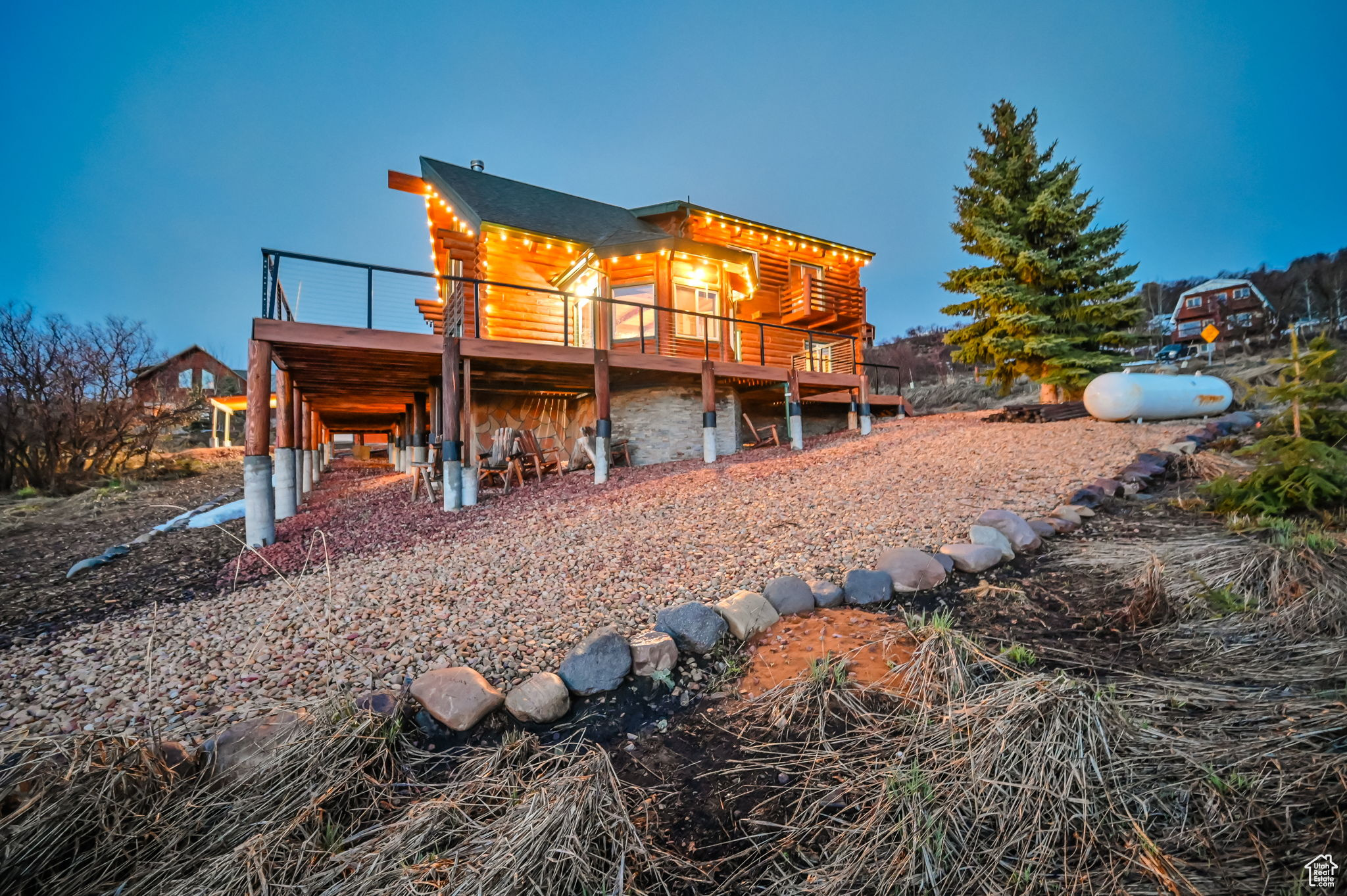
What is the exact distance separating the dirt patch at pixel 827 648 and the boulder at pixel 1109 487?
13.1 feet

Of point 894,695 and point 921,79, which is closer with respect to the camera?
point 894,695

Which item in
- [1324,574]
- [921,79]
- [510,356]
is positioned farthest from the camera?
[921,79]

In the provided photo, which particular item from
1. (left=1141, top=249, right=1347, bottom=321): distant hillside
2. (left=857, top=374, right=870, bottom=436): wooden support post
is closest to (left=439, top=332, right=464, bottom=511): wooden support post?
(left=857, top=374, right=870, bottom=436): wooden support post

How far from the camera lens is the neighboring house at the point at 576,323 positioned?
7.71 meters

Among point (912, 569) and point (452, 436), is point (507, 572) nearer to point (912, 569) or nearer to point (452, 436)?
point (912, 569)

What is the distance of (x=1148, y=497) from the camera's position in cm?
561

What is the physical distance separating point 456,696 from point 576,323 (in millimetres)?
11132

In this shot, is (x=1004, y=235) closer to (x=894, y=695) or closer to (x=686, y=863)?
(x=894, y=695)

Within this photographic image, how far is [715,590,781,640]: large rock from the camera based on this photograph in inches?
126

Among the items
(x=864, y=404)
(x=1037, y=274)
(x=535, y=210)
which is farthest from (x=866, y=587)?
(x=535, y=210)

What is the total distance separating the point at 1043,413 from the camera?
10.8 metres

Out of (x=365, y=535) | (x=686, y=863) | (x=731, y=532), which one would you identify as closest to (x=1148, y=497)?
(x=731, y=532)

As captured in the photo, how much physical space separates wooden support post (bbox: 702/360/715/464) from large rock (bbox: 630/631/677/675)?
6365mm

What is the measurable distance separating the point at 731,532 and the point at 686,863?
3.38 m
